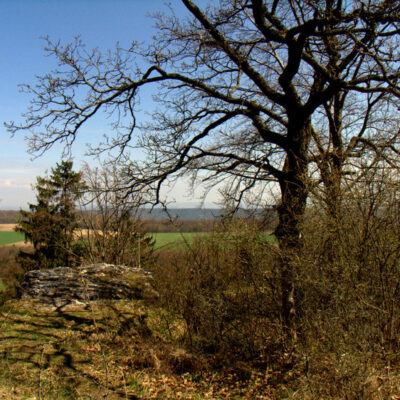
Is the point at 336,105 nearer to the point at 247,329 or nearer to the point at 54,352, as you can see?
the point at 247,329

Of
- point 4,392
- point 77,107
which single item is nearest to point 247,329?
point 4,392

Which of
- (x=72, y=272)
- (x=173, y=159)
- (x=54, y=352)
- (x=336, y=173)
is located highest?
(x=173, y=159)

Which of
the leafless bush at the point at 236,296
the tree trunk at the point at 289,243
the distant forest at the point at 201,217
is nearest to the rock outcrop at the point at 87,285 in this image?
the distant forest at the point at 201,217

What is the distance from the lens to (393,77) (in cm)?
615

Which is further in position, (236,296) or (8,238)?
(8,238)

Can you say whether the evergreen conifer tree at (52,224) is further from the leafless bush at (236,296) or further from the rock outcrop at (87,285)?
the leafless bush at (236,296)

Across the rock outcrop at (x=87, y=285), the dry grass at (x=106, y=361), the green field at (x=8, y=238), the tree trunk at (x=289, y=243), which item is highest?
the tree trunk at (x=289, y=243)

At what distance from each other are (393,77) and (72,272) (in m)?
8.14

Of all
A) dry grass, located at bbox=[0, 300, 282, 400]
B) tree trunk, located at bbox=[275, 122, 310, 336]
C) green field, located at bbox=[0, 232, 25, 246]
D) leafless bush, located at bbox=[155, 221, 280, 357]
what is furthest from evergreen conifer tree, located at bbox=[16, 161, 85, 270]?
green field, located at bbox=[0, 232, 25, 246]

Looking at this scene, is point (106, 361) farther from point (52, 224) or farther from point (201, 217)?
point (52, 224)

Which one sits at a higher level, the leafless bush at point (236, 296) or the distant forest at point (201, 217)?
the distant forest at point (201, 217)

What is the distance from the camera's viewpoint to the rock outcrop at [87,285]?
8.07 m

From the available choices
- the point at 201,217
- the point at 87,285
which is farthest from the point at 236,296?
the point at 87,285

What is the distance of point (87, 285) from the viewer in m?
7.91
